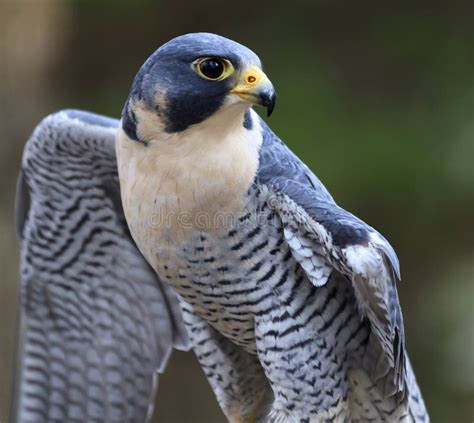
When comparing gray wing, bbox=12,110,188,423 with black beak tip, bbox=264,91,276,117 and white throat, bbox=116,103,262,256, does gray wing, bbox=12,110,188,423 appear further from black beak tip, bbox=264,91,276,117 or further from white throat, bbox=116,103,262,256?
black beak tip, bbox=264,91,276,117

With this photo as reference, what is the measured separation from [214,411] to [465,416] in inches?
80.5

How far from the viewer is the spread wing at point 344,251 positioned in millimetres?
3176

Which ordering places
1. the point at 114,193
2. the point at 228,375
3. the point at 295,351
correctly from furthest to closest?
the point at 114,193
the point at 228,375
the point at 295,351

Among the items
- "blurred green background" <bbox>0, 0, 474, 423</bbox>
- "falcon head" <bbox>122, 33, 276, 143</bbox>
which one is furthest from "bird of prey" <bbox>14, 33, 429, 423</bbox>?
"blurred green background" <bbox>0, 0, 474, 423</bbox>

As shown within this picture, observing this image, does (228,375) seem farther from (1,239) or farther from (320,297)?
(1,239)

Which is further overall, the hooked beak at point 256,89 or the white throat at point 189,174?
the white throat at point 189,174

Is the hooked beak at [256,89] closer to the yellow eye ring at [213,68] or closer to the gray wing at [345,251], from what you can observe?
the yellow eye ring at [213,68]

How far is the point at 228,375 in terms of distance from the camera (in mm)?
3961

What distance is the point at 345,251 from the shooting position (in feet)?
10.4

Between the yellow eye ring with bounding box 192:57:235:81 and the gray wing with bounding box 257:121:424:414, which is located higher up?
the yellow eye ring with bounding box 192:57:235:81

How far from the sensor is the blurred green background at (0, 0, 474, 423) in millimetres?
6953

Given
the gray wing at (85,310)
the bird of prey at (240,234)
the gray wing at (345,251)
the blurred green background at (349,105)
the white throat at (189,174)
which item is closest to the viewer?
the gray wing at (345,251)

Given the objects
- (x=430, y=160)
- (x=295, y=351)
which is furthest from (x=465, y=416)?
(x=295, y=351)

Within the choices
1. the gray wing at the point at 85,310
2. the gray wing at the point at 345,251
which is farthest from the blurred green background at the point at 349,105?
the gray wing at the point at 345,251
